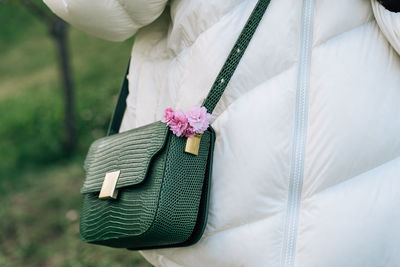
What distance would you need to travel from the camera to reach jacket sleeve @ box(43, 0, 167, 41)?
140 cm

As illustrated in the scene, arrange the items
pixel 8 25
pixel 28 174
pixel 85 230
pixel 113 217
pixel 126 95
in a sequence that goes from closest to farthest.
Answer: pixel 113 217
pixel 85 230
pixel 126 95
pixel 28 174
pixel 8 25

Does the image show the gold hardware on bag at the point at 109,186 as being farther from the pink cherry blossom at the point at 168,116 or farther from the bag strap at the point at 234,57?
the bag strap at the point at 234,57

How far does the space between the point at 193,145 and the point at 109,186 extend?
31 centimetres

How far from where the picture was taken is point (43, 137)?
4.76m

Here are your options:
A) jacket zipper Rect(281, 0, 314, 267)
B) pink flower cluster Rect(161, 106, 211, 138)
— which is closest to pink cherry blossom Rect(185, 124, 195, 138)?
pink flower cluster Rect(161, 106, 211, 138)

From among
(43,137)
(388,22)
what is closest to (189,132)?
(388,22)

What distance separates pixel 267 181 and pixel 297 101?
225 millimetres

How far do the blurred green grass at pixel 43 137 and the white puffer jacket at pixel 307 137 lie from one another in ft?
5.70

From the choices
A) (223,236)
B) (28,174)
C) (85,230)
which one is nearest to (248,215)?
(223,236)

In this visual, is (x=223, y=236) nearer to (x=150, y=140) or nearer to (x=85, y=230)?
(x=150, y=140)

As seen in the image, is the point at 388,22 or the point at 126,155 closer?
the point at 388,22

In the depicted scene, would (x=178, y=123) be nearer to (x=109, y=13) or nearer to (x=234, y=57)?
(x=234, y=57)

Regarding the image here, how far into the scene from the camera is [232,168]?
1346 millimetres

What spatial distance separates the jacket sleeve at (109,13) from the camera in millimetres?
1396
